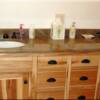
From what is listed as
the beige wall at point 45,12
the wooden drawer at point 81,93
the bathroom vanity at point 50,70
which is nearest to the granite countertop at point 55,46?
the bathroom vanity at point 50,70

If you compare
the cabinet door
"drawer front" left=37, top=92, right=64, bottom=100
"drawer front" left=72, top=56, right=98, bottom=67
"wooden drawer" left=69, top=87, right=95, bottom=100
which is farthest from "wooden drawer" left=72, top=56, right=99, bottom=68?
the cabinet door

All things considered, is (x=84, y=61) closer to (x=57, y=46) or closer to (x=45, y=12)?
(x=57, y=46)

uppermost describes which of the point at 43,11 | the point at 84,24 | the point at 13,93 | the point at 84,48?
the point at 43,11

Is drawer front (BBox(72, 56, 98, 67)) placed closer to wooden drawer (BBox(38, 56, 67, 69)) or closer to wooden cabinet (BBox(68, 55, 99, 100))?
wooden cabinet (BBox(68, 55, 99, 100))

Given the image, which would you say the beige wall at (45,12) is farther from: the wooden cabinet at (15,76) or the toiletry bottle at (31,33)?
the wooden cabinet at (15,76)

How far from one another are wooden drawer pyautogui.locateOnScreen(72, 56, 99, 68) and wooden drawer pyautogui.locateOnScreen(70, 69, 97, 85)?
0.25 feet

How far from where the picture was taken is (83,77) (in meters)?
2.22

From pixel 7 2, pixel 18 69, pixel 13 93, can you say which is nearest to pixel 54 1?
pixel 7 2

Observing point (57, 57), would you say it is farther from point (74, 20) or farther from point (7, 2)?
point (7, 2)

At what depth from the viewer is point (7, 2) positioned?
2328 mm

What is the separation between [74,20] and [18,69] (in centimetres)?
91

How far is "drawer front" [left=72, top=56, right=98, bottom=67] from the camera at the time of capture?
7.01 ft

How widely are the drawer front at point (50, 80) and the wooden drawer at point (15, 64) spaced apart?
0.16m

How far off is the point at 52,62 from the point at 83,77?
38cm
